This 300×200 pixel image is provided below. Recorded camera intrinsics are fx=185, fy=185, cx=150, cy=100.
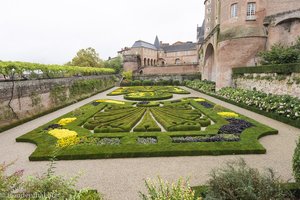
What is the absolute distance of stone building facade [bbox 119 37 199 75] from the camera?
4438 centimetres

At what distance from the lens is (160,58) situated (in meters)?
62.7

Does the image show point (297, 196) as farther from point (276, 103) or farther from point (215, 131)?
point (276, 103)

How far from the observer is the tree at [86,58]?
136ft

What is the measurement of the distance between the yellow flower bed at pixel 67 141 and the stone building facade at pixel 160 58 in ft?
121

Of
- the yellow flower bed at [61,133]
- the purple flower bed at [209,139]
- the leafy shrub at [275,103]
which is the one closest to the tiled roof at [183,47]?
the leafy shrub at [275,103]

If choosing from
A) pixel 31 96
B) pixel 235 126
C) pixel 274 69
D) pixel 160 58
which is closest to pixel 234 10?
pixel 274 69

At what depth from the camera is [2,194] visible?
2939 mm

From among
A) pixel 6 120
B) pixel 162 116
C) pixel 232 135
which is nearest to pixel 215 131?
pixel 232 135

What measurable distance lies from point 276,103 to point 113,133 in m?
9.93

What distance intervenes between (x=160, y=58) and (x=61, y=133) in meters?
56.5

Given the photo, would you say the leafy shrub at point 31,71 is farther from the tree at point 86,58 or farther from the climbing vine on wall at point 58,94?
the tree at point 86,58

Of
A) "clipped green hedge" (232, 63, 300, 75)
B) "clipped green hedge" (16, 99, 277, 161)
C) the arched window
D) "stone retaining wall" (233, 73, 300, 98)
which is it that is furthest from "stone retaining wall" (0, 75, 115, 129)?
the arched window

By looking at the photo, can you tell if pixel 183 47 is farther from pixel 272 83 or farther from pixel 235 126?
pixel 235 126

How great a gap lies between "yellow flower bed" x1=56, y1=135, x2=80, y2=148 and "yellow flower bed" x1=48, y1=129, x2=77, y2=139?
0.39 metres
